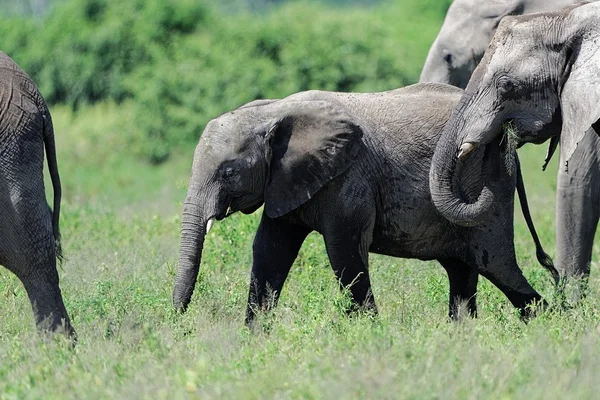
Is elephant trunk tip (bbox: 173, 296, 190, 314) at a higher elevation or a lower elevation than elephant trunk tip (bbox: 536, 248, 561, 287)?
lower

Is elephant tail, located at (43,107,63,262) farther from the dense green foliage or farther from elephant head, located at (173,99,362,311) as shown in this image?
the dense green foliage

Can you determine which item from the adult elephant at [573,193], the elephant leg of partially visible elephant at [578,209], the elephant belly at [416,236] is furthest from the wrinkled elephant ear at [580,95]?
the elephant leg of partially visible elephant at [578,209]

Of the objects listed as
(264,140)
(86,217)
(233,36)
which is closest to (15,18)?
(233,36)

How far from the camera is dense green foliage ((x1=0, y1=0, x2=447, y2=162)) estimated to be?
17734mm

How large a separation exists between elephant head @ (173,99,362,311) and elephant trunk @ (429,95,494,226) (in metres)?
0.61

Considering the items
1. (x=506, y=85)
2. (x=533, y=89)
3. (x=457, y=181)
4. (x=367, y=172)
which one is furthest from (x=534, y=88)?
(x=367, y=172)

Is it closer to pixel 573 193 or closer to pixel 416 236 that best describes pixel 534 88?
pixel 416 236

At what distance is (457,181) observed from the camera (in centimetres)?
668

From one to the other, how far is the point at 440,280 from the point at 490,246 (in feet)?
2.47

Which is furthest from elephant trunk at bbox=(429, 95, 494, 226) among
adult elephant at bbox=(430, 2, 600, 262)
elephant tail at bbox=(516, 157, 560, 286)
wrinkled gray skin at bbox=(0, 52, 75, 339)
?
wrinkled gray skin at bbox=(0, 52, 75, 339)

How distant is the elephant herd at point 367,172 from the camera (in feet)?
20.0

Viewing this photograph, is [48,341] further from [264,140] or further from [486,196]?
[486,196]

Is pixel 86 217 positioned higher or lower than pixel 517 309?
lower

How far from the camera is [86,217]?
35.4ft
